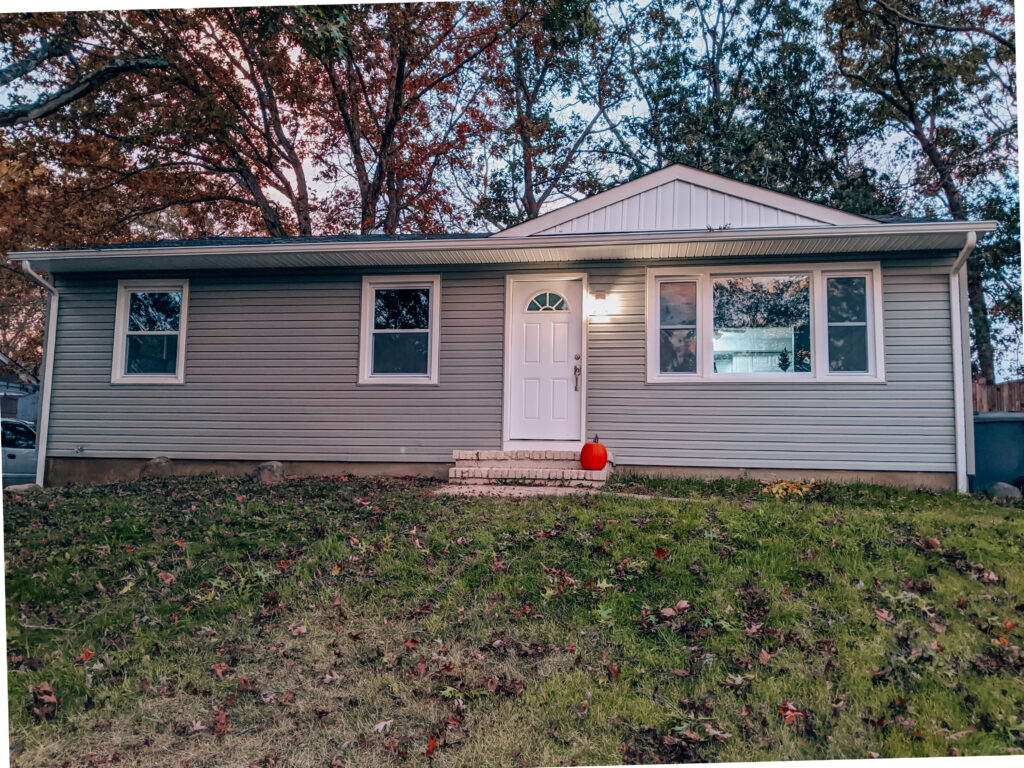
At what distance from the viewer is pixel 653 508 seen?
5.89m

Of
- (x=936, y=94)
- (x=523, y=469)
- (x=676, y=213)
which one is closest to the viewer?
(x=523, y=469)

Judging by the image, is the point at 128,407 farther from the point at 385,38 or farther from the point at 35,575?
the point at 385,38

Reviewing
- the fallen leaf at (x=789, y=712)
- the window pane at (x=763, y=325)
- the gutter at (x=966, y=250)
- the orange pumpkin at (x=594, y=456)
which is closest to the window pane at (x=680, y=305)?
the window pane at (x=763, y=325)

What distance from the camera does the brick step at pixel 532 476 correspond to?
24.3 feet

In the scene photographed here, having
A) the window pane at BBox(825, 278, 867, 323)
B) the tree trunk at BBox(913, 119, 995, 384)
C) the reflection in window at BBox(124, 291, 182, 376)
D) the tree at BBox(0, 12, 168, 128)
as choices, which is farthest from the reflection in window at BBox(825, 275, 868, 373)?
the tree at BBox(0, 12, 168, 128)

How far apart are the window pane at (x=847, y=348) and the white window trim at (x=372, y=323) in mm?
4639

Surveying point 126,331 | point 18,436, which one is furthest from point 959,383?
point 18,436

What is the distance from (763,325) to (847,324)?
0.91 metres

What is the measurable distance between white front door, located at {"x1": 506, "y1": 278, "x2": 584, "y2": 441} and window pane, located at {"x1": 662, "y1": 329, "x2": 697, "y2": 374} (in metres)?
1.01

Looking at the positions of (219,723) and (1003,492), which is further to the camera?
(1003,492)

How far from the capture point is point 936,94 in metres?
14.2

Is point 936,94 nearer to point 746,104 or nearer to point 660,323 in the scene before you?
point 746,104

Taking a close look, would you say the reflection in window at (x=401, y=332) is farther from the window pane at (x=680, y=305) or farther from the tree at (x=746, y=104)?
the tree at (x=746, y=104)

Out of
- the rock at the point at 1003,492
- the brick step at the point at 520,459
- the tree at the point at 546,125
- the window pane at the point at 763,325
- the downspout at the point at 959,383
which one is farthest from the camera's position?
the tree at the point at 546,125
